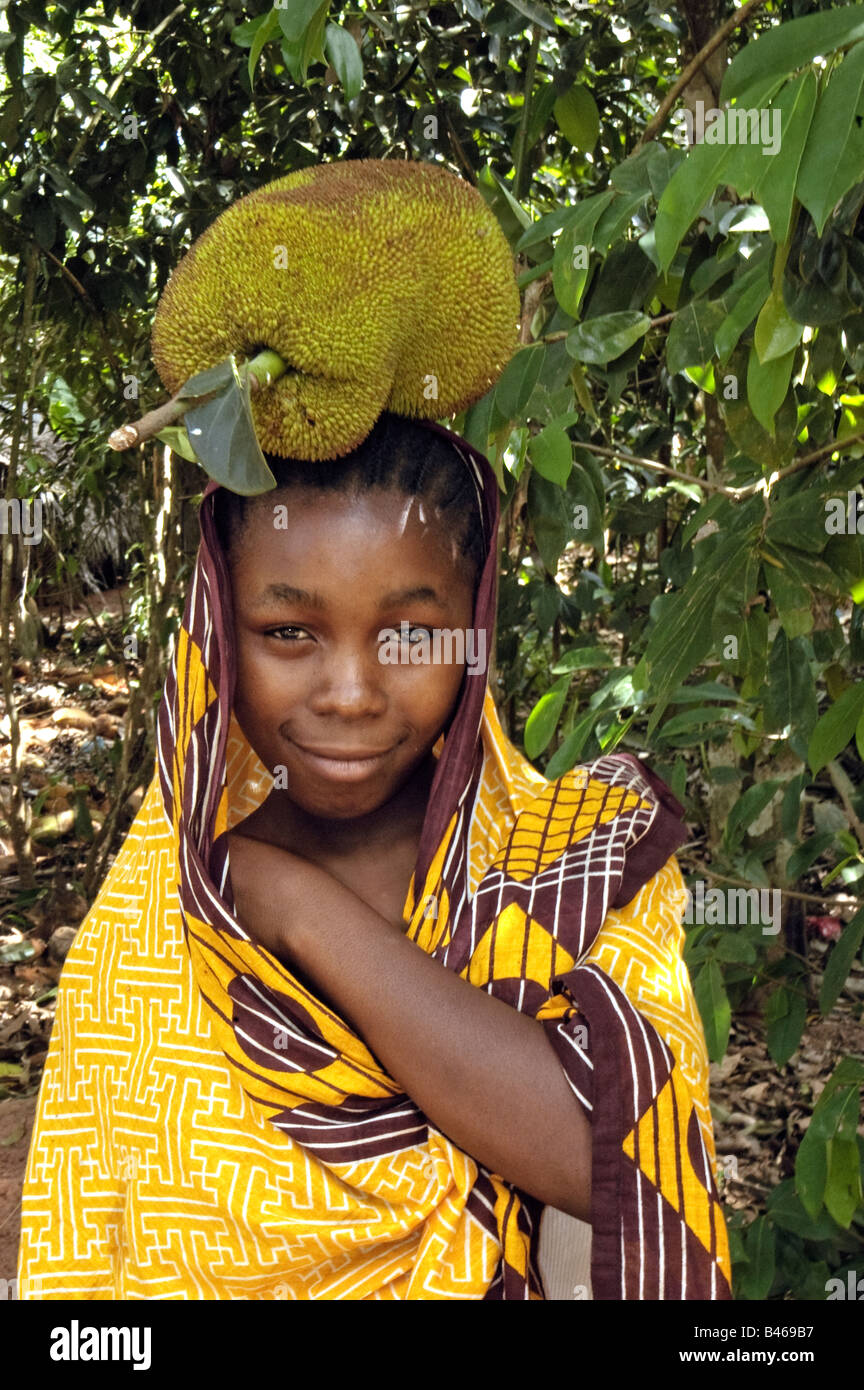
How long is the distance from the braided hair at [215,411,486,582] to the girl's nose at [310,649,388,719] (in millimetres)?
101

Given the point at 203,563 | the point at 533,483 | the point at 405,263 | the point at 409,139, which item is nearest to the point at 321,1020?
the point at 203,563

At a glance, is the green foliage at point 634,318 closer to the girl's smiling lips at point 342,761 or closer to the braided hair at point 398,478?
the braided hair at point 398,478

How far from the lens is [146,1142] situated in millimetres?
837

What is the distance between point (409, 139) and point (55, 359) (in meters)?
1.12

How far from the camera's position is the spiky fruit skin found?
74 centimetres

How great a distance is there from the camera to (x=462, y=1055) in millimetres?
735

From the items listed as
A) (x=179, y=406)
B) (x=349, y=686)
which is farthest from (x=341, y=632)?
(x=179, y=406)

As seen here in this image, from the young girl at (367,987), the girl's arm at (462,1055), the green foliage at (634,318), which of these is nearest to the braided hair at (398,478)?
the young girl at (367,987)

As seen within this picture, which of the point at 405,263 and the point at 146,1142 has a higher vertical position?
the point at 405,263

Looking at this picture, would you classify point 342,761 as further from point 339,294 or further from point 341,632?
point 339,294

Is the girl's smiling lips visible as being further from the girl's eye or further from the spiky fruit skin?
the spiky fruit skin

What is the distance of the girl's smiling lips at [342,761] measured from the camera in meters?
0.81

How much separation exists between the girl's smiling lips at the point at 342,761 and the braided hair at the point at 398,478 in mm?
140
